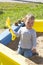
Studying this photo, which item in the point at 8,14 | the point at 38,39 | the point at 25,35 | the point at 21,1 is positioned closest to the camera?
the point at 25,35

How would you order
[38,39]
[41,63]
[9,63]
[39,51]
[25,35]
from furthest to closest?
[38,39] → [39,51] → [41,63] → [25,35] → [9,63]

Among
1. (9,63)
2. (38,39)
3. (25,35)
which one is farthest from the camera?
(38,39)

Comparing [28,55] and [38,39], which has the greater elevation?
[28,55]

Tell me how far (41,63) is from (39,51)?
57 centimetres

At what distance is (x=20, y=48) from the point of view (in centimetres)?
411

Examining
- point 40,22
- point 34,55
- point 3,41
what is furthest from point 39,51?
point 40,22

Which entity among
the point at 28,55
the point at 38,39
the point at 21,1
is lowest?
the point at 21,1

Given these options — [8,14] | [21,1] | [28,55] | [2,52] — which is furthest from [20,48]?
[21,1]

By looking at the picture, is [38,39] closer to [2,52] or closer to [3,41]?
[3,41]

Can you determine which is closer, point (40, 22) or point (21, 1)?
point (40, 22)

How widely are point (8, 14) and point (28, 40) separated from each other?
3.91 metres

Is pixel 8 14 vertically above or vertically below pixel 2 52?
below

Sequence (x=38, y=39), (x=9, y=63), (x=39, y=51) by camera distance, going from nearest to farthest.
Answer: (x=9, y=63) → (x=39, y=51) → (x=38, y=39)

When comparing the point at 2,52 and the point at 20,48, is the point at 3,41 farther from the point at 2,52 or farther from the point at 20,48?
the point at 2,52
